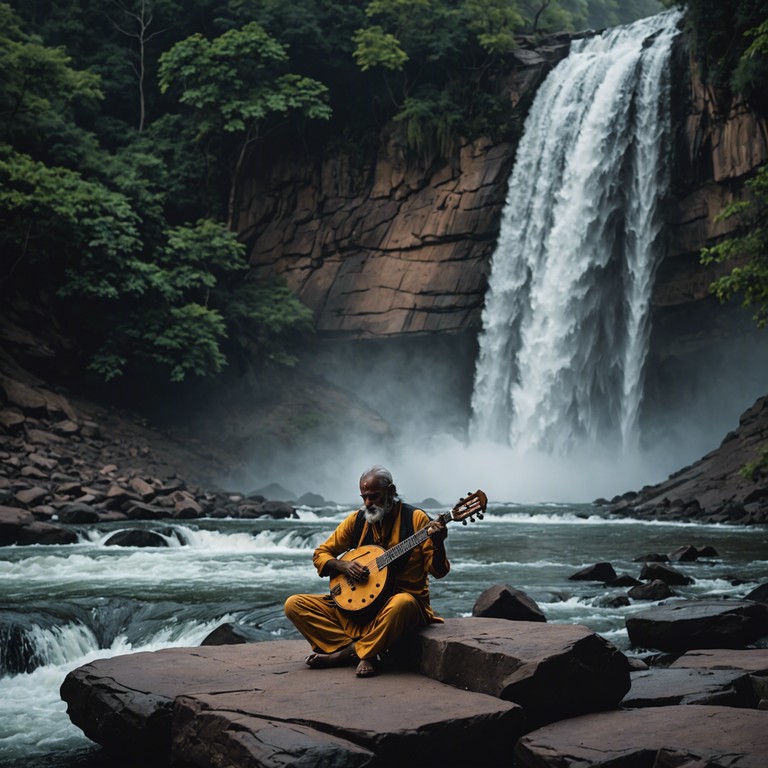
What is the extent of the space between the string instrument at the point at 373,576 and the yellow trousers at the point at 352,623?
0.25 feet

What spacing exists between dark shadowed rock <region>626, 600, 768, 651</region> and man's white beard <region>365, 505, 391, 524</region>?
2953 millimetres

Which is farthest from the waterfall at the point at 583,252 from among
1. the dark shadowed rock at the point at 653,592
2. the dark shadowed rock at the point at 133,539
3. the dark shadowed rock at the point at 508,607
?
the dark shadowed rock at the point at 508,607

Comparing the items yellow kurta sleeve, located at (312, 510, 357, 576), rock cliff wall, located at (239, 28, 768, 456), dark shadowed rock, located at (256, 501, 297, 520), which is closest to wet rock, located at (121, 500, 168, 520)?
dark shadowed rock, located at (256, 501, 297, 520)

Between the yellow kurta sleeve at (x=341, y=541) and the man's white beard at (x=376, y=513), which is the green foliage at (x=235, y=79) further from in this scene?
the man's white beard at (x=376, y=513)

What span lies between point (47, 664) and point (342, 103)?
88.4ft

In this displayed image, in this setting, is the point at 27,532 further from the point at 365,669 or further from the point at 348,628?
the point at 365,669

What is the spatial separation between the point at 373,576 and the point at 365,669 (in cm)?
55

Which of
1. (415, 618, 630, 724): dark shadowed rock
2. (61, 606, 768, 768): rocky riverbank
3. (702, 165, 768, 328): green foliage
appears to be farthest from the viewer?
(702, 165, 768, 328): green foliage

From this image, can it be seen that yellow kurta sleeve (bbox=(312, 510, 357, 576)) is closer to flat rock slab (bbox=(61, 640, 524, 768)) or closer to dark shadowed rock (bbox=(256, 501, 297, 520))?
flat rock slab (bbox=(61, 640, 524, 768))

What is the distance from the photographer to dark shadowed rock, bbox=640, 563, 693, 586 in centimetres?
1091

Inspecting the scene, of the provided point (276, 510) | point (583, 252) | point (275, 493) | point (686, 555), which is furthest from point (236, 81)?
point (686, 555)

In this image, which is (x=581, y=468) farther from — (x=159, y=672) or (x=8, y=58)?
(x=159, y=672)

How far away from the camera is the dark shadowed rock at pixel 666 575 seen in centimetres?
1091

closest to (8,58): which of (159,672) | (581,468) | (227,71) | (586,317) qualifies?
(227,71)
